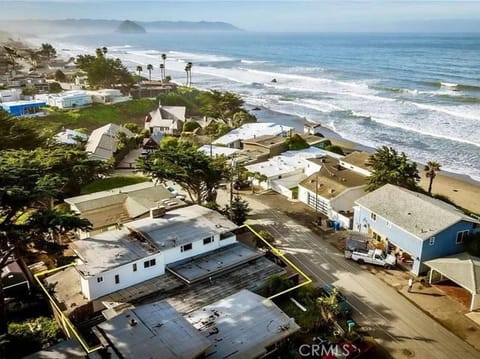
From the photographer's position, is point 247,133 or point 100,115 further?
point 100,115

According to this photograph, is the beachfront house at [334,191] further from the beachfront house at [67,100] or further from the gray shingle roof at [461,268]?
the beachfront house at [67,100]

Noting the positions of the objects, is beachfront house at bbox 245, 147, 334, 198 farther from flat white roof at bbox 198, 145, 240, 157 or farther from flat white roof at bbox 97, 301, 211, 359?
flat white roof at bbox 97, 301, 211, 359

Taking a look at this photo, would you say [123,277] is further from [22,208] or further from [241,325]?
[241,325]

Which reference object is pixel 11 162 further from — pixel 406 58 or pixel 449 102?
pixel 406 58

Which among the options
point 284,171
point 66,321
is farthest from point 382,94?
point 66,321

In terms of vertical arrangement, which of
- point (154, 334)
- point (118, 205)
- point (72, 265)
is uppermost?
point (154, 334)

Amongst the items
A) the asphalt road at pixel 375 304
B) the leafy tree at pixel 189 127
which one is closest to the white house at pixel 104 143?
the leafy tree at pixel 189 127
